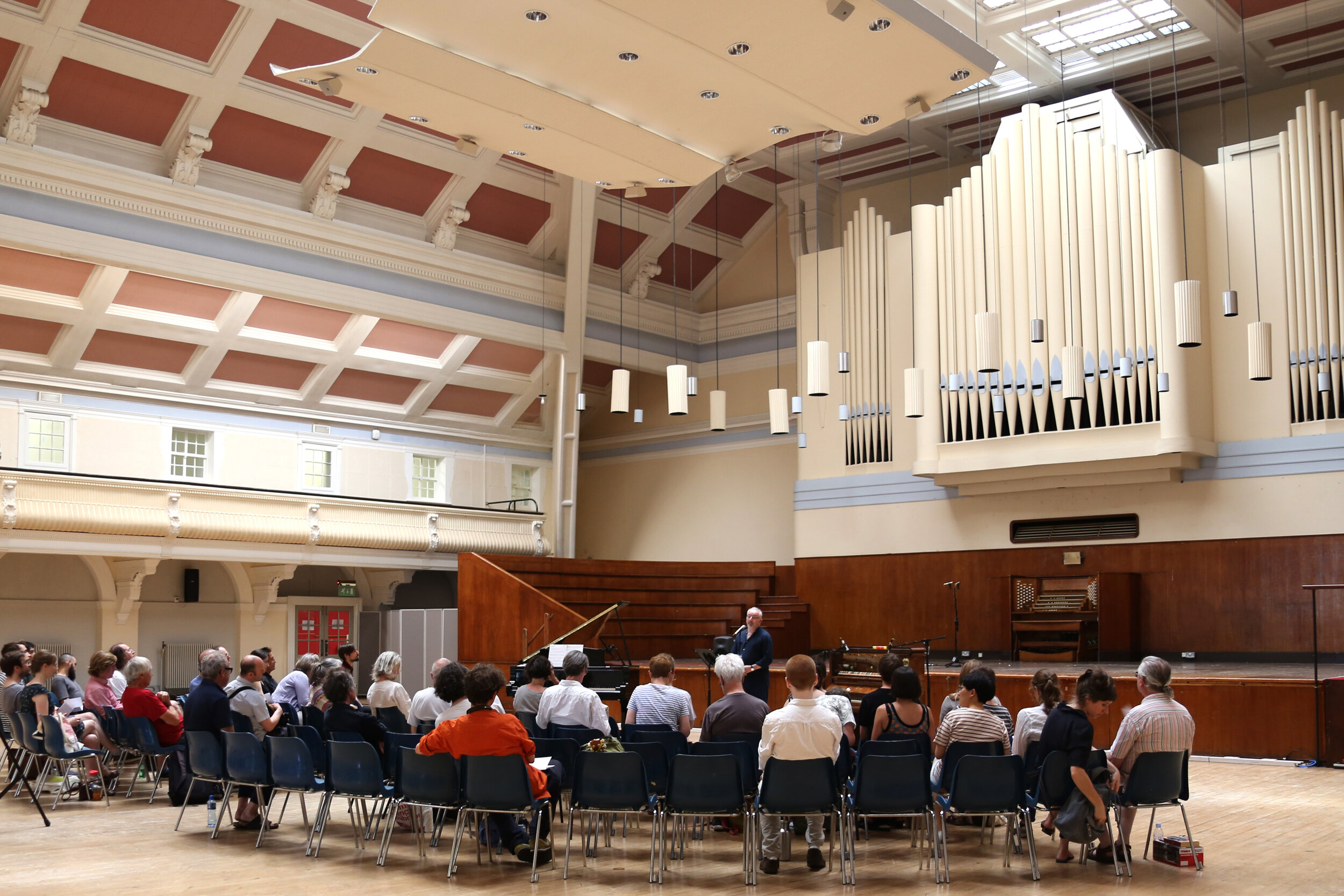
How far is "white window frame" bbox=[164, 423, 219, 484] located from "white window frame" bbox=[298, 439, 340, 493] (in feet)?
3.62

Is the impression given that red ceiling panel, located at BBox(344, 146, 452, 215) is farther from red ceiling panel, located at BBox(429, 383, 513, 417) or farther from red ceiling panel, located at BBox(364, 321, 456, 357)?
red ceiling panel, located at BBox(429, 383, 513, 417)

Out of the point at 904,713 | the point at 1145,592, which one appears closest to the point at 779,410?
the point at 1145,592

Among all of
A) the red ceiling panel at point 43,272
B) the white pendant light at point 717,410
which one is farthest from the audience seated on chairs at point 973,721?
the red ceiling panel at point 43,272

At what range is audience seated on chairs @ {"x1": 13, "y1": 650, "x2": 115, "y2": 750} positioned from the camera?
8.27m

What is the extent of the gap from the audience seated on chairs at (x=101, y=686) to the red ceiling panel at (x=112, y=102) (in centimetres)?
621

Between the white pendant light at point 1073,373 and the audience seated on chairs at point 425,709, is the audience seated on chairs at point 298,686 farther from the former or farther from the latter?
the white pendant light at point 1073,373

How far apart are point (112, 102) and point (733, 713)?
9856 millimetres

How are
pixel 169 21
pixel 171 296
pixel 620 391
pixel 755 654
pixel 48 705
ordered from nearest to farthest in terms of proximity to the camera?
pixel 48 705 → pixel 755 654 → pixel 169 21 → pixel 620 391 → pixel 171 296

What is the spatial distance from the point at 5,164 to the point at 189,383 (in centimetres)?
336

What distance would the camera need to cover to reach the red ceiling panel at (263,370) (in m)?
14.6

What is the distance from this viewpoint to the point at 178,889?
18.1 feet

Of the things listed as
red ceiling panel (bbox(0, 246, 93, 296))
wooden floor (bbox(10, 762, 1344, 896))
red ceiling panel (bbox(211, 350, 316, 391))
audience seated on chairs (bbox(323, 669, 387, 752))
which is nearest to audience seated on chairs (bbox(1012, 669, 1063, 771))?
wooden floor (bbox(10, 762, 1344, 896))

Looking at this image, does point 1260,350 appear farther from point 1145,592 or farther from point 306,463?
point 306,463

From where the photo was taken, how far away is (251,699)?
7.54m
